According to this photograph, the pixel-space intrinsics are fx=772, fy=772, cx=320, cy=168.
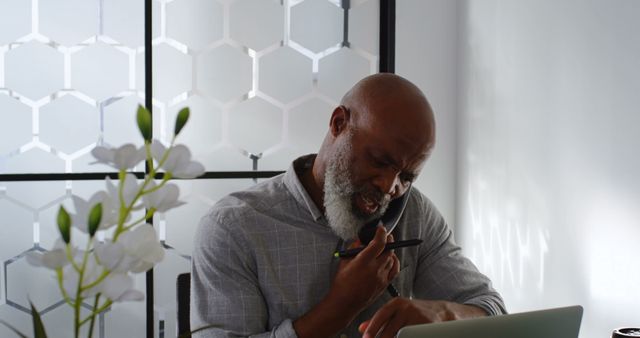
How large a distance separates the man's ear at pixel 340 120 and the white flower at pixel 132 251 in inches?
41.1

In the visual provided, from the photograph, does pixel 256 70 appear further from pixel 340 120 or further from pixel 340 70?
pixel 340 120

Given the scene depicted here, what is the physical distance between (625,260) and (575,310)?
2.63 feet

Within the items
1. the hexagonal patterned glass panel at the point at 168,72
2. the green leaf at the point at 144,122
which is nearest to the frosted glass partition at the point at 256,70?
the hexagonal patterned glass panel at the point at 168,72

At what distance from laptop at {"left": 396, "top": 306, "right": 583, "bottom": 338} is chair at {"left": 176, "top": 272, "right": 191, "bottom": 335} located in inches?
32.9

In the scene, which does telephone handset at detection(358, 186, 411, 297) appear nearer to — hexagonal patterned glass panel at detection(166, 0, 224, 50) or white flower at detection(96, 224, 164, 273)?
white flower at detection(96, 224, 164, 273)

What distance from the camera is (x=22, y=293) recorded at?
2.54 m

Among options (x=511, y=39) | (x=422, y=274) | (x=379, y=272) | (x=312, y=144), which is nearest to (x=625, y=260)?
(x=422, y=274)

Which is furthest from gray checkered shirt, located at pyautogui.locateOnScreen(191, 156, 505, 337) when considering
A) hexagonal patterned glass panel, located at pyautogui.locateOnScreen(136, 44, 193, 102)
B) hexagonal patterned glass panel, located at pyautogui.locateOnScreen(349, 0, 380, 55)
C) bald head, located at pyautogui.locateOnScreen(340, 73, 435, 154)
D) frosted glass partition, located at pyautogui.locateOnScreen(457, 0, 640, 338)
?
hexagonal patterned glass panel, located at pyautogui.locateOnScreen(349, 0, 380, 55)

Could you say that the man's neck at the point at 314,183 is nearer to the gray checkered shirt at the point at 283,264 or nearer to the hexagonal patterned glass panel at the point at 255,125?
the gray checkered shirt at the point at 283,264

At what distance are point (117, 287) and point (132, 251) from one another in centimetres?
4

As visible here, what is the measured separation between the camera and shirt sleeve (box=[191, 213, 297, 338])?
155 centimetres

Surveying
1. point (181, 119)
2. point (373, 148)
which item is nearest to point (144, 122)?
point (181, 119)

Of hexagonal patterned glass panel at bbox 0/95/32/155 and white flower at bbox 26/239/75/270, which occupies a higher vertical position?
hexagonal patterned glass panel at bbox 0/95/32/155

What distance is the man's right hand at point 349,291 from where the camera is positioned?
151 centimetres
